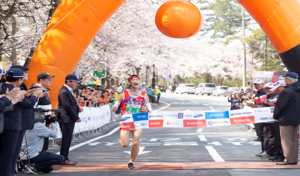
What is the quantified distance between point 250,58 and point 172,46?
2979cm

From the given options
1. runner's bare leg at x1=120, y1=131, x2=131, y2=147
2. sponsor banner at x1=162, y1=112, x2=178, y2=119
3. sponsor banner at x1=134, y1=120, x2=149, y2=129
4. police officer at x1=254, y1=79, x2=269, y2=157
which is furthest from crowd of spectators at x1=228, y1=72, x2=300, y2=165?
runner's bare leg at x1=120, y1=131, x2=131, y2=147

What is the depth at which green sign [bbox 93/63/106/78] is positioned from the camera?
2244 cm

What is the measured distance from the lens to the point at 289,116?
24.5 ft

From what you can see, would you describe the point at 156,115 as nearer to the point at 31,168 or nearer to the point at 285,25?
the point at 31,168

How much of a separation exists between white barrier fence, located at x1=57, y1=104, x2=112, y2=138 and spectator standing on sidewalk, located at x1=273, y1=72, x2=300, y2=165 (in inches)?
252

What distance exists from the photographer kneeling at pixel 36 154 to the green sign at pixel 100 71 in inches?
614

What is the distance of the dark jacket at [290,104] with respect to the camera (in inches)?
291

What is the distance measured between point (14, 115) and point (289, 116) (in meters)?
5.33

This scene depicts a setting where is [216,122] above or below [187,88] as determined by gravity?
below

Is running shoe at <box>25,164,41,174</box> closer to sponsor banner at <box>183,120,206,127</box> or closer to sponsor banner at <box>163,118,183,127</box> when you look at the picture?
sponsor banner at <box>163,118,183,127</box>

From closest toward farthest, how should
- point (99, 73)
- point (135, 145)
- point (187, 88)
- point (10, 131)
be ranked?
point (10, 131) → point (135, 145) → point (99, 73) → point (187, 88)

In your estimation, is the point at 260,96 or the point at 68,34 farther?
the point at 68,34

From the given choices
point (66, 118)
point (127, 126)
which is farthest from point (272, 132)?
point (66, 118)

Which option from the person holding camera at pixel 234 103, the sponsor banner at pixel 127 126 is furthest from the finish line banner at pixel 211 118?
the person holding camera at pixel 234 103
